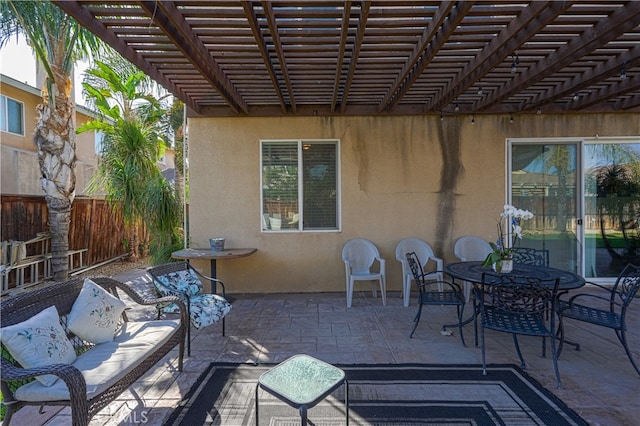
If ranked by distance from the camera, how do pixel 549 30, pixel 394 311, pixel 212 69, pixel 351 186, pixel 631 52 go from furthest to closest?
pixel 351 186 → pixel 394 311 → pixel 212 69 → pixel 631 52 → pixel 549 30

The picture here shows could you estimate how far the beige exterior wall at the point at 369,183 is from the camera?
4930mm

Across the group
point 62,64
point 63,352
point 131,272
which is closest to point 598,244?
point 63,352


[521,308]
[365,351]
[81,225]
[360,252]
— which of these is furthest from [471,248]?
[81,225]

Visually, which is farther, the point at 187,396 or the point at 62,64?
the point at 62,64

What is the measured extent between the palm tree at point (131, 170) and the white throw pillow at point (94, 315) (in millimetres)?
3189

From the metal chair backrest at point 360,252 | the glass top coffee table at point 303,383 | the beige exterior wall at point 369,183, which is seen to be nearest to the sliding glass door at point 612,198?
the beige exterior wall at point 369,183

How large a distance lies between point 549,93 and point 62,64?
24.3ft

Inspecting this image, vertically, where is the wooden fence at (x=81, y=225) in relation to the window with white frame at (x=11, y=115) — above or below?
below

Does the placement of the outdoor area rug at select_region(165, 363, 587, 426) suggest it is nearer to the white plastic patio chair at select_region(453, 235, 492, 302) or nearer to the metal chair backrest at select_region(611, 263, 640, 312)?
the metal chair backrest at select_region(611, 263, 640, 312)

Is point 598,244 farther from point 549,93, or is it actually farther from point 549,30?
point 549,30

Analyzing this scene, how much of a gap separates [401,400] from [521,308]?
122 centimetres

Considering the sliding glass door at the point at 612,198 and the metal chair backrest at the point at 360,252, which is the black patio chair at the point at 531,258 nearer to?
the metal chair backrest at the point at 360,252

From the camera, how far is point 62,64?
5215 millimetres

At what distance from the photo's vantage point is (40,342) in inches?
70.6
